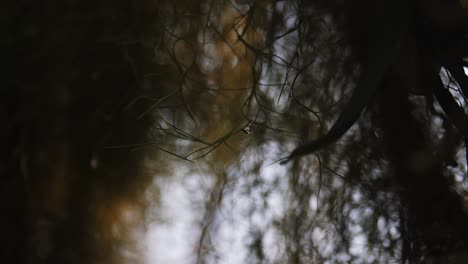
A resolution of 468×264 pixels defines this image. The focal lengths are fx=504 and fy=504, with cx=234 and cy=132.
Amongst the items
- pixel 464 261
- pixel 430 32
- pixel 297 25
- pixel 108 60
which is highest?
pixel 108 60

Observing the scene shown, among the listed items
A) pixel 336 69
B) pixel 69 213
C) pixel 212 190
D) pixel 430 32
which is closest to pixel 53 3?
pixel 69 213

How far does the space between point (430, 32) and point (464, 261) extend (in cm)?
21

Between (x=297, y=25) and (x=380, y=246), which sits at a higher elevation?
(x=297, y=25)

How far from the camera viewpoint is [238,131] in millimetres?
573

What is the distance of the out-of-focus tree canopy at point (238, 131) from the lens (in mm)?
483

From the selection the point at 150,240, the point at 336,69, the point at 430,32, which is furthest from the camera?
the point at 150,240

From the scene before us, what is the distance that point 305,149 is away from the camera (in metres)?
0.46

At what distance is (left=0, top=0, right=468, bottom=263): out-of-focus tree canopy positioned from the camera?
483mm

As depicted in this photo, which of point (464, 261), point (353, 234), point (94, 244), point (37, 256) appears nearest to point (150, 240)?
point (94, 244)

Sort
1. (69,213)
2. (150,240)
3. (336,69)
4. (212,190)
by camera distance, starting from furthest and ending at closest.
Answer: (69,213) < (150,240) < (212,190) < (336,69)

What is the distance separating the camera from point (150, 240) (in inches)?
36.2

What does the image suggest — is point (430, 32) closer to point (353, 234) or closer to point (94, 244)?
point (353, 234)

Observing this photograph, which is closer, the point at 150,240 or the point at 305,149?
the point at 305,149

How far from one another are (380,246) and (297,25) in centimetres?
26
